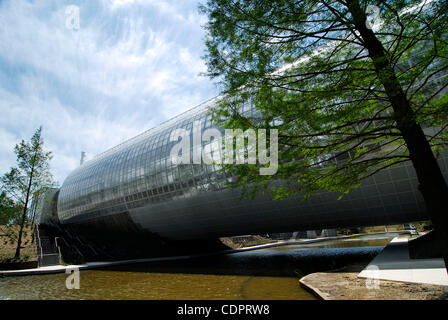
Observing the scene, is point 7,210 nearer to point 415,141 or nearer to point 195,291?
point 195,291

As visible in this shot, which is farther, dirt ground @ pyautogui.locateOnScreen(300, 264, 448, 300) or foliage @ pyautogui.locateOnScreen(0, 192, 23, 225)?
foliage @ pyautogui.locateOnScreen(0, 192, 23, 225)

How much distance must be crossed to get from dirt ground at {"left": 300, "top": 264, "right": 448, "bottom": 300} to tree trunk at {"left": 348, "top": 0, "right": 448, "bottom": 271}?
2347 millimetres

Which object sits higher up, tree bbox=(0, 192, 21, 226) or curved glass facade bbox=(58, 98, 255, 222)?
curved glass facade bbox=(58, 98, 255, 222)

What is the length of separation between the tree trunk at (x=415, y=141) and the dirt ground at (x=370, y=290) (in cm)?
235

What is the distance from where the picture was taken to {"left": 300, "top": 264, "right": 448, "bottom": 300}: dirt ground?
23.9 ft

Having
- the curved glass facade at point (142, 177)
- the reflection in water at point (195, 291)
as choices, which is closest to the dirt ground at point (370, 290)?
the reflection in water at point (195, 291)

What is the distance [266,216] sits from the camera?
24.8 m

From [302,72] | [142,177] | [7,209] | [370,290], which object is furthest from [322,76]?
[7,209]

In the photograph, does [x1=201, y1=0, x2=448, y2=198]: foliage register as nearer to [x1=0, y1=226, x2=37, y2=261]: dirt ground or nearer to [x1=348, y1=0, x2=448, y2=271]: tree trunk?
[x1=348, y1=0, x2=448, y2=271]: tree trunk

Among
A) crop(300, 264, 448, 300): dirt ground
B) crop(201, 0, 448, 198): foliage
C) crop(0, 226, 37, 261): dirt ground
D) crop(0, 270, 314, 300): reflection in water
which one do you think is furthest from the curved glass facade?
crop(201, 0, 448, 198): foliage

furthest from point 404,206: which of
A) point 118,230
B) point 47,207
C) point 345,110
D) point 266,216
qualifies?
point 47,207

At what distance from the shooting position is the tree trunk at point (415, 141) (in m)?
5.56
